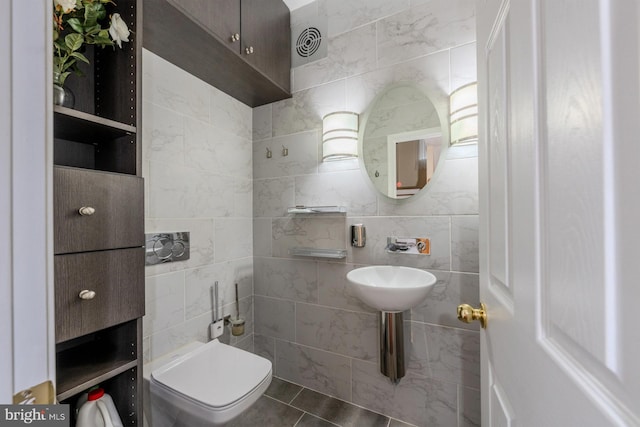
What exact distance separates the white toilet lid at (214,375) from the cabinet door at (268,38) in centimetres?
167

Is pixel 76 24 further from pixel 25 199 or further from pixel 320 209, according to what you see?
pixel 320 209

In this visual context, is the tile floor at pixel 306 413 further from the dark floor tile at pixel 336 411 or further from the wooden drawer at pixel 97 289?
the wooden drawer at pixel 97 289

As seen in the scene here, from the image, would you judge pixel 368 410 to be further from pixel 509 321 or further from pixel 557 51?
pixel 557 51

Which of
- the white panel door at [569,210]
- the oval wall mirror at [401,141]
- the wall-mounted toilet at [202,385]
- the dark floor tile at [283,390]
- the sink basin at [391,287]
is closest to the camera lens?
the white panel door at [569,210]

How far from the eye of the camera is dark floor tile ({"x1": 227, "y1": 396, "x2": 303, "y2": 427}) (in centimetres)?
149

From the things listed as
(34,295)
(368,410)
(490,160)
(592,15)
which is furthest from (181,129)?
(368,410)

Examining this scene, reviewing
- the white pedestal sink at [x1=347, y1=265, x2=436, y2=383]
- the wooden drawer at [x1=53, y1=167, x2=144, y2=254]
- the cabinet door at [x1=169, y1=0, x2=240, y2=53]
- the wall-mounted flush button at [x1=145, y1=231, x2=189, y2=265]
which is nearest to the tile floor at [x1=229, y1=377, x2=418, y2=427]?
the white pedestal sink at [x1=347, y1=265, x2=436, y2=383]

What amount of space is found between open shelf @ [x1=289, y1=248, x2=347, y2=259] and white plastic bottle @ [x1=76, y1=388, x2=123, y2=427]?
3.58 feet

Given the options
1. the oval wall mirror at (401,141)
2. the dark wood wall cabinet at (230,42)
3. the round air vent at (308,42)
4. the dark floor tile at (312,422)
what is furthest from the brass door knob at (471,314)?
the round air vent at (308,42)

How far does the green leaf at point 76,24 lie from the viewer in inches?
33.8

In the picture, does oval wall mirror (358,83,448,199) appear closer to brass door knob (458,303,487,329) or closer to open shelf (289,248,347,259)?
open shelf (289,248,347,259)

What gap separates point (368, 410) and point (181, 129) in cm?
204

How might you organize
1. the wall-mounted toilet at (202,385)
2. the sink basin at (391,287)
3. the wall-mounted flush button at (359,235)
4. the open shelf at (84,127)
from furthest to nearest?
the wall-mounted flush button at (359,235) < the sink basin at (391,287) < the wall-mounted toilet at (202,385) < the open shelf at (84,127)

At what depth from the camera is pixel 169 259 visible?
1.42 meters
